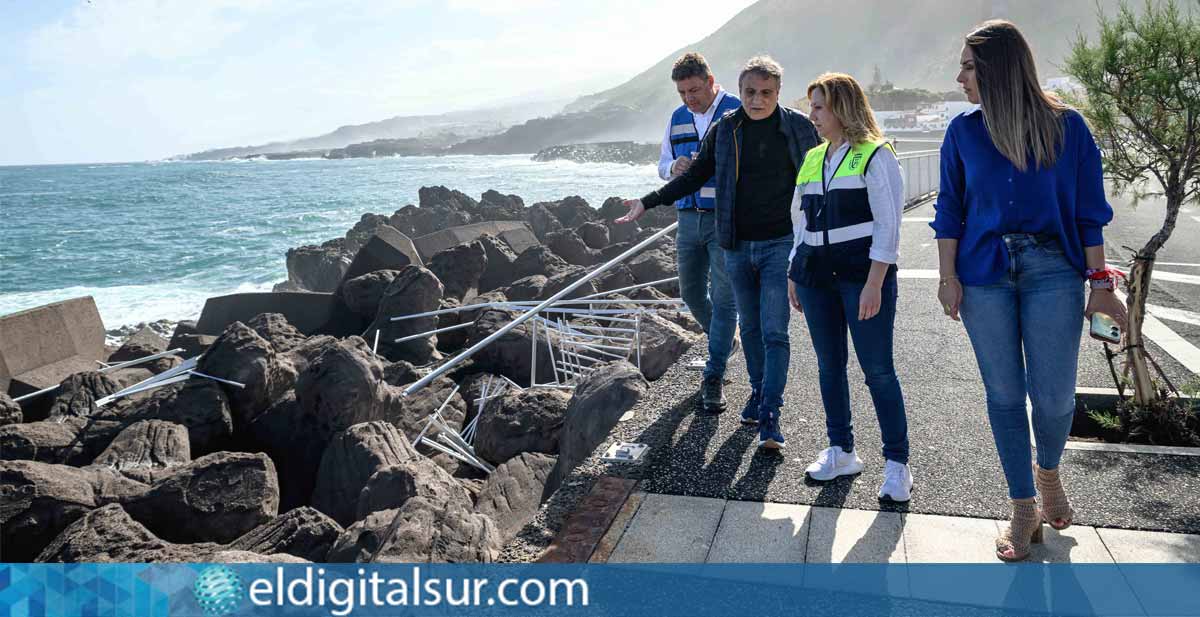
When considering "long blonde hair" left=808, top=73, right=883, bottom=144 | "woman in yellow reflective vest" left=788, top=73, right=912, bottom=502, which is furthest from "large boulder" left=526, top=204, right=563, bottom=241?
"long blonde hair" left=808, top=73, right=883, bottom=144

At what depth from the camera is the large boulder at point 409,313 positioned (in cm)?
985

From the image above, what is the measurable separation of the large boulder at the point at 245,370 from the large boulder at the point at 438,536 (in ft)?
12.9

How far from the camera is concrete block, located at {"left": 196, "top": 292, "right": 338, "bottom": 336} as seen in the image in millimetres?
12039

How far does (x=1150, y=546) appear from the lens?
340cm

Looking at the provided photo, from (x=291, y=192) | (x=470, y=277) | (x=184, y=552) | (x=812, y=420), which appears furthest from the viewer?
(x=291, y=192)

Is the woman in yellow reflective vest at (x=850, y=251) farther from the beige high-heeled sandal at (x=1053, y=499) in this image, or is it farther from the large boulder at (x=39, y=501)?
the large boulder at (x=39, y=501)

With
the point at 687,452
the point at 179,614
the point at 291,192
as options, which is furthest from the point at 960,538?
the point at 291,192

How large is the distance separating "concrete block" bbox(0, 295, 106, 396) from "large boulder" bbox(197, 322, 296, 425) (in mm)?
3441

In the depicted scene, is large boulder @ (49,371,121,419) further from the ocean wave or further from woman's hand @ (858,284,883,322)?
the ocean wave

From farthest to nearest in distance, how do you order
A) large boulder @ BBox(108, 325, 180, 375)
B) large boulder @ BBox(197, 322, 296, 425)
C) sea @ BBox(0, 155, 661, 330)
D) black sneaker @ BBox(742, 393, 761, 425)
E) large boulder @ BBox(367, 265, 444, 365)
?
sea @ BBox(0, 155, 661, 330) → large boulder @ BBox(108, 325, 180, 375) → large boulder @ BBox(367, 265, 444, 365) → large boulder @ BBox(197, 322, 296, 425) → black sneaker @ BBox(742, 393, 761, 425)

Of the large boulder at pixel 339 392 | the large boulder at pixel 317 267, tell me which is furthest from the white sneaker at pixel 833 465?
the large boulder at pixel 317 267

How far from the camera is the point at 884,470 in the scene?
410 cm

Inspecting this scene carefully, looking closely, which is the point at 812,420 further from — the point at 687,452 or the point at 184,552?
the point at 184,552

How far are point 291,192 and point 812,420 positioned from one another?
7337 cm
